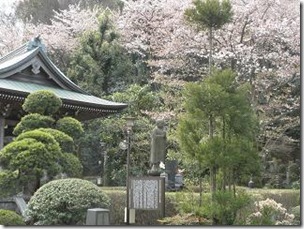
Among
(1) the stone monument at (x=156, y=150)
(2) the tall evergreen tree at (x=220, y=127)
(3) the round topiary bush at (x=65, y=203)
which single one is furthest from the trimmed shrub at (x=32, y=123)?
(2) the tall evergreen tree at (x=220, y=127)

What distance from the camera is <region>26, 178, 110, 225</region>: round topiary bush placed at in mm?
7180

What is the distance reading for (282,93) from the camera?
1452 centimetres

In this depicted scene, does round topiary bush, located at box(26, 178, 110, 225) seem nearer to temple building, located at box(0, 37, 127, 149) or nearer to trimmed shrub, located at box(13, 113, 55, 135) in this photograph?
trimmed shrub, located at box(13, 113, 55, 135)

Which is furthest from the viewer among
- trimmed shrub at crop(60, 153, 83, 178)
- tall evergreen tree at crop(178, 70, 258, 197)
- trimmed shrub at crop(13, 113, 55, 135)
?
trimmed shrub at crop(13, 113, 55, 135)

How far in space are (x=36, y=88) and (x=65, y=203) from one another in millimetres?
4518

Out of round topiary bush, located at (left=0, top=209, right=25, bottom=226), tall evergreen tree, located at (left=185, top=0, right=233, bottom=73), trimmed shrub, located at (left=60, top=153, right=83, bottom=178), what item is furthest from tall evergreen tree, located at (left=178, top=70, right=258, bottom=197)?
round topiary bush, located at (left=0, top=209, right=25, bottom=226)

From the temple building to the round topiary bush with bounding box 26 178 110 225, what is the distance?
134 inches

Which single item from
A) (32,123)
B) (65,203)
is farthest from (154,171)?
(32,123)

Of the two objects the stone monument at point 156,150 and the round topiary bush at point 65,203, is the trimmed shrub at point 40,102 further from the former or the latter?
the round topiary bush at point 65,203

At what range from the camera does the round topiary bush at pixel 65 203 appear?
718 cm

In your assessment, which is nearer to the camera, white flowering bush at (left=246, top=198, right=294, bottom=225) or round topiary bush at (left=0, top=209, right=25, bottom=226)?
white flowering bush at (left=246, top=198, right=294, bottom=225)

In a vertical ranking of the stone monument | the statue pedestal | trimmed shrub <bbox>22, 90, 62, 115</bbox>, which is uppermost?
trimmed shrub <bbox>22, 90, 62, 115</bbox>

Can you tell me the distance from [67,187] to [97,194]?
0.49 metres

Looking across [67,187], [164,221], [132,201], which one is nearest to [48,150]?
[67,187]
